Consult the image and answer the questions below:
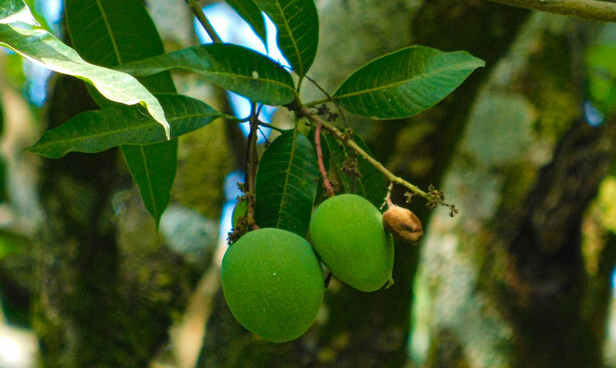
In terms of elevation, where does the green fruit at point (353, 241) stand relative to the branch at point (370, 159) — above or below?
below

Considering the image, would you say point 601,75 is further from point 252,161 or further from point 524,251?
point 252,161

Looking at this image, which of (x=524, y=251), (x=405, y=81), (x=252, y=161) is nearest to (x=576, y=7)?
(x=405, y=81)

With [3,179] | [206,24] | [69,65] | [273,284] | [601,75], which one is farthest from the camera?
→ [601,75]

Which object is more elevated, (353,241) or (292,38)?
(292,38)

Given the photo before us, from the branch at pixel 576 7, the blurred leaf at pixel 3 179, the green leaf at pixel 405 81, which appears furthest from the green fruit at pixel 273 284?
the blurred leaf at pixel 3 179

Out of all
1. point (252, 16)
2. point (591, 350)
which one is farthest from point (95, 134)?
point (591, 350)

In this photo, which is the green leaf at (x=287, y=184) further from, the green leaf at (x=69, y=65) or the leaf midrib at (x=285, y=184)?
the green leaf at (x=69, y=65)
